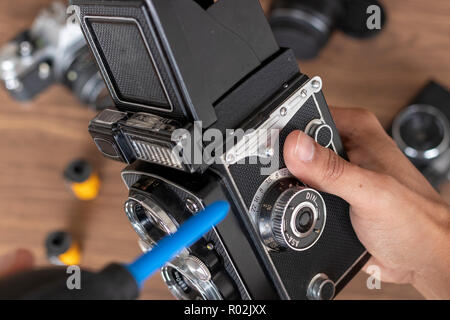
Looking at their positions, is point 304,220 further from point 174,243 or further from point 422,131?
point 422,131

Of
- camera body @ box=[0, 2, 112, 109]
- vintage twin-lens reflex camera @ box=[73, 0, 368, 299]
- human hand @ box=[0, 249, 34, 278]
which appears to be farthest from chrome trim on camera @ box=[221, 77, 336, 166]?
camera body @ box=[0, 2, 112, 109]

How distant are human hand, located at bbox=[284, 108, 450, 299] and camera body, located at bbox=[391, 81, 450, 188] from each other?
134 millimetres

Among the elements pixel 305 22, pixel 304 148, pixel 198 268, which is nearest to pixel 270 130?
pixel 304 148

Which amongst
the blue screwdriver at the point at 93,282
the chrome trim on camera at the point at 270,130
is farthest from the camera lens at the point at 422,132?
the blue screwdriver at the point at 93,282

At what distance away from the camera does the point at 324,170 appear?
1.86 feet

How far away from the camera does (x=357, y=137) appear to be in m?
0.76

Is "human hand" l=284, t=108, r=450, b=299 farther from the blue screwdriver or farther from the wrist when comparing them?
the blue screwdriver

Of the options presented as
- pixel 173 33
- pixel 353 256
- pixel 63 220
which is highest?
pixel 173 33

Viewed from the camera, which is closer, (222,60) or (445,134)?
(222,60)

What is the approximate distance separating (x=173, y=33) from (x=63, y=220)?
606mm

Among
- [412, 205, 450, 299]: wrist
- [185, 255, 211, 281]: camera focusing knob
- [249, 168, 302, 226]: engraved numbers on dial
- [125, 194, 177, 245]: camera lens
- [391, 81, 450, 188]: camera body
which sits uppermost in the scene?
[249, 168, 302, 226]: engraved numbers on dial

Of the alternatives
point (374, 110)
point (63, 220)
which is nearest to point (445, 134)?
point (374, 110)

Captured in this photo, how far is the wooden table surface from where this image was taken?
3.06ft
